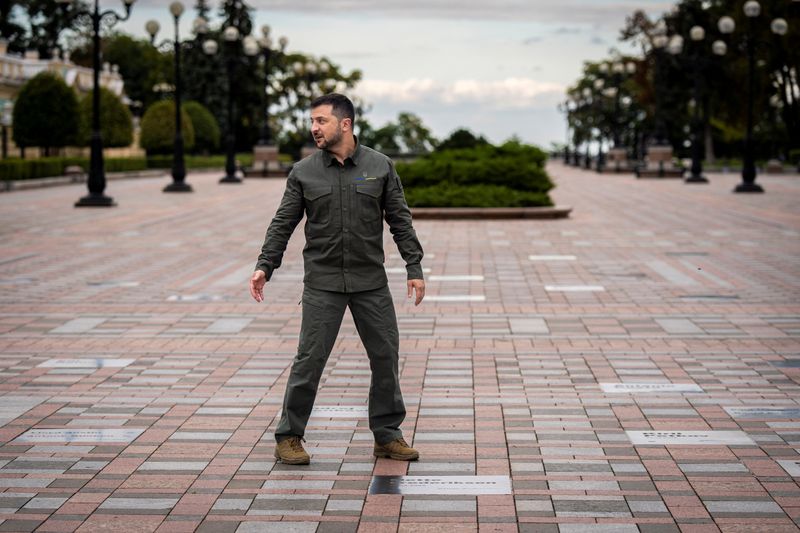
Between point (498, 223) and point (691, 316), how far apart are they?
1156 cm

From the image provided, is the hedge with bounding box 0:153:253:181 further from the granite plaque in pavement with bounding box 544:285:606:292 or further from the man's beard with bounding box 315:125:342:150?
the man's beard with bounding box 315:125:342:150

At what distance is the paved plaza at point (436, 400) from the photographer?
5062 millimetres

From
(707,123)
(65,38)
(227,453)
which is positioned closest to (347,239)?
(227,453)

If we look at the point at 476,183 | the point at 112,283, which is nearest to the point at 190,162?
the point at 476,183

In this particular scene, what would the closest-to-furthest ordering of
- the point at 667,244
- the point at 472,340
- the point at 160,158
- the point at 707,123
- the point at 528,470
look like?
1. the point at 528,470
2. the point at 472,340
3. the point at 667,244
4. the point at 160,158
5. the point at 707,123

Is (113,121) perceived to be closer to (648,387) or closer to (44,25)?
(44,25)

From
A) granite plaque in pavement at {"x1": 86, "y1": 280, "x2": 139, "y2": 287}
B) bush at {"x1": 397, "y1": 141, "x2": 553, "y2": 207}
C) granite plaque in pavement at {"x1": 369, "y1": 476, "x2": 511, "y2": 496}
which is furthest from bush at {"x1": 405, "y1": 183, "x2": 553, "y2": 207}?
granite plaque in pavement at {"x1": 369, "y1": 476, "x2": 511, "y2": 496}

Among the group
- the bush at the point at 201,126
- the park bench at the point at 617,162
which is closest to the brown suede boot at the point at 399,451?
the park bench at the point at 617,162

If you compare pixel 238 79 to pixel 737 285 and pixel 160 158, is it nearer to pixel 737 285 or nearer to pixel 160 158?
pixel 160 158

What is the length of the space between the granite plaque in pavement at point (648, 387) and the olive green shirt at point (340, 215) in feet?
7.37

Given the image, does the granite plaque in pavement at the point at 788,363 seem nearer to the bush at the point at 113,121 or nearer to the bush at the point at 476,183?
the bush at the point at 476,183

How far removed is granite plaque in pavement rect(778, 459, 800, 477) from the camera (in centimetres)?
554

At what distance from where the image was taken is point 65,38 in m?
100

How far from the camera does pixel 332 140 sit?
5555mm
